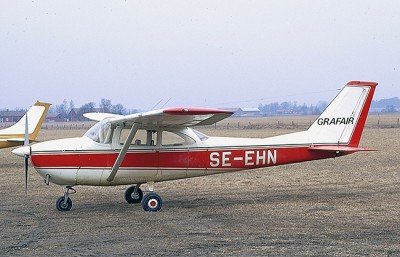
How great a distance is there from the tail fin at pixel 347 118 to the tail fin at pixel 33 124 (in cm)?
1266

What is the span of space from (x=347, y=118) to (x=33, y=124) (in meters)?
13.5

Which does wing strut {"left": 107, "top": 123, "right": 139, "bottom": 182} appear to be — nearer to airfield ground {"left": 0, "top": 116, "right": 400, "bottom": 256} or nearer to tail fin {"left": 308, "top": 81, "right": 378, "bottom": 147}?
airfield ground {"left": 0, "top": 116, "right": 400, "bottom": 256}

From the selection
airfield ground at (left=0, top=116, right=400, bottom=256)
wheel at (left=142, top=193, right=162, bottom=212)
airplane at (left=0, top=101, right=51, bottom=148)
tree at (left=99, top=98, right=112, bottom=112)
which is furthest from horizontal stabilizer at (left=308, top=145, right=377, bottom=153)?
tree at (left=99, top=98, right=112, bottom=112)

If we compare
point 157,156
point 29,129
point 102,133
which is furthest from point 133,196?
point 29,129

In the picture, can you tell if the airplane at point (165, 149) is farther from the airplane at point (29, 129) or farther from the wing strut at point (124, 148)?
the airplane at point (29, 129)

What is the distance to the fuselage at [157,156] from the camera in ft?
38.0

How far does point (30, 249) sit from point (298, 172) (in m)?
11.3

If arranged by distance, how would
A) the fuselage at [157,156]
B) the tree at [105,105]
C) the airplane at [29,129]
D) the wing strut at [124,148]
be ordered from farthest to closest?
the tree at [105,105], the airplane at [29,129], the fuselage at [157,156], the wing strut at [124,148]

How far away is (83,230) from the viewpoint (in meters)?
9.48

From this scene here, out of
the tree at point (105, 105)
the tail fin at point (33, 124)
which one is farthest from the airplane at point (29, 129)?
the tree at point (105, 105)

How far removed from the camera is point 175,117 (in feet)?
35.1

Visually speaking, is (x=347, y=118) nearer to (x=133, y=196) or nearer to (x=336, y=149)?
(x=336, y=149)

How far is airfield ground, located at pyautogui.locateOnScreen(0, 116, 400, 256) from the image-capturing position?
7922mm

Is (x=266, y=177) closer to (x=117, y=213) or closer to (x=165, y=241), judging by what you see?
(x=117, y=213)
